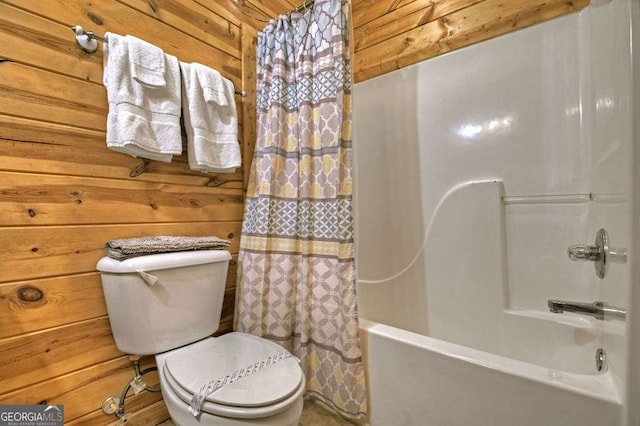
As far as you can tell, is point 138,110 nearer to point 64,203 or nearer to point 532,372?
point 64,203

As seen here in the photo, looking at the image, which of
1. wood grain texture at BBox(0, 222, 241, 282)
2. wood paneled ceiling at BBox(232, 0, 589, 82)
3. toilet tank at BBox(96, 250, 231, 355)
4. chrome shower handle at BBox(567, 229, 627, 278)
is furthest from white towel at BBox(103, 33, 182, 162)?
chrome shower handle at BBox(567, 229, 627, 278)

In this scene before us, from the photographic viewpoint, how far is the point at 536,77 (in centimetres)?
137

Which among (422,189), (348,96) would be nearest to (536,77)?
(422,189)

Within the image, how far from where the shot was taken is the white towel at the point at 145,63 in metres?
1.09

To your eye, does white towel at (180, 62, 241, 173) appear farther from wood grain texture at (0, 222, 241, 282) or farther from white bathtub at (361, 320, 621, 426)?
white bathtub at (361, 320, 621, 426)

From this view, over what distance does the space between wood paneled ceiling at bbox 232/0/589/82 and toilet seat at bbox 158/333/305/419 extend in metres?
1.65

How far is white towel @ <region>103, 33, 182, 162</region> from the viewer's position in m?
1.06

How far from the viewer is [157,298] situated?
3.42ft

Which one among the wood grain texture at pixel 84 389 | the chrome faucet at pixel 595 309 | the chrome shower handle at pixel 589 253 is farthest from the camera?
the wood grain texture at pixel 84 389

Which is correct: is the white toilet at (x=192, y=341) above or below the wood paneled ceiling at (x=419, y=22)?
below

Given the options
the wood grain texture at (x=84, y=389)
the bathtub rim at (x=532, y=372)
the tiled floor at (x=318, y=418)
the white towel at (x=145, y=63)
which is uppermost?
the white towel at (x=145, y=63)

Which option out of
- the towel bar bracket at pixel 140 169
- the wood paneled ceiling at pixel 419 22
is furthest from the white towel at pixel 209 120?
the wood paneled ceiling at pixel 419 22

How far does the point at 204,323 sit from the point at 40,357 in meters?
0.50

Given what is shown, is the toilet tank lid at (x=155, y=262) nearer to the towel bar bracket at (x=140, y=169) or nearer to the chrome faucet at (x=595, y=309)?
the towel bar bracket at (x=140, y=169)
